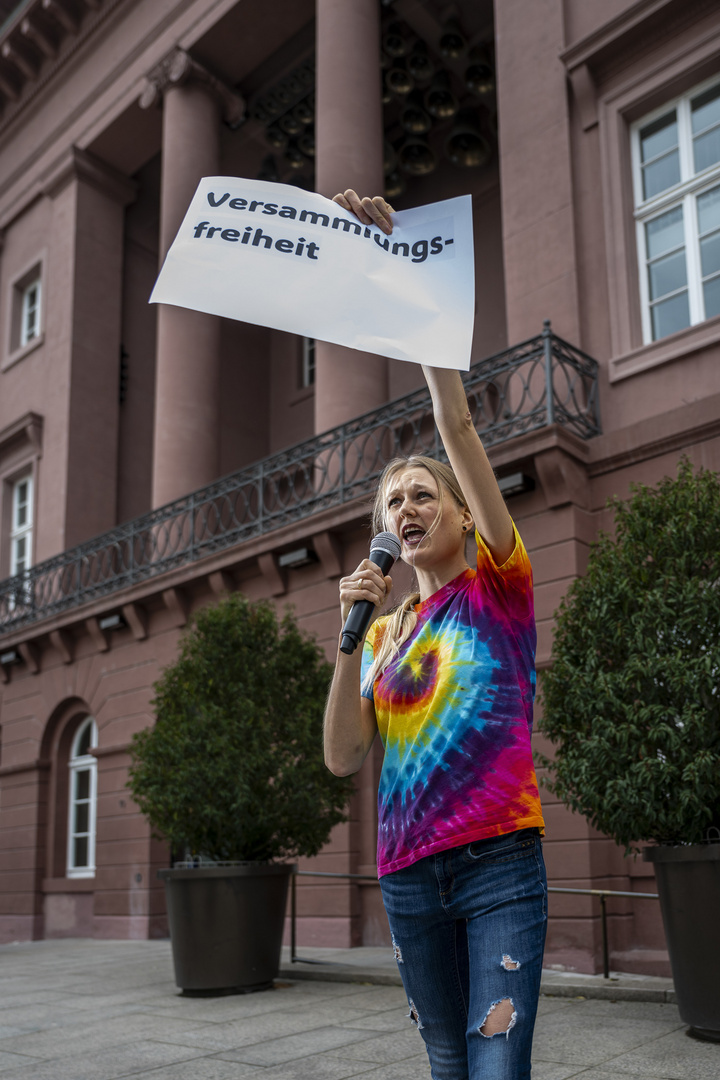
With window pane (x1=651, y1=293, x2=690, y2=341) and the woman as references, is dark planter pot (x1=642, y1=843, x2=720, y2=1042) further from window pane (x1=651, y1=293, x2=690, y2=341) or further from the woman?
window pane (x1=651, y1=293, x2=690, y2=341)

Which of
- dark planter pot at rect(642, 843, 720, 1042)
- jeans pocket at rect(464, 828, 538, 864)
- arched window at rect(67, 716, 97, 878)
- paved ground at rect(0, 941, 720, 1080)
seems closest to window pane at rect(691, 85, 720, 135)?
dark planter pot at rect(642, 843, 720, 1042)

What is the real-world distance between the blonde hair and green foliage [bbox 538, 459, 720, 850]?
3.87m

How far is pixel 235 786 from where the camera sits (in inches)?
345

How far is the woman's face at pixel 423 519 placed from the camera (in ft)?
8.59

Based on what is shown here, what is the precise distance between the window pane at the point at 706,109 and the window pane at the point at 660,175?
15.7 inches

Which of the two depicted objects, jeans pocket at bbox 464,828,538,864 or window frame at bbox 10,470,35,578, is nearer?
jeans pocket at bbox 464,828,538,864

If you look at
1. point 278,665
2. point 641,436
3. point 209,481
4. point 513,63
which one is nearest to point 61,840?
point 209,481

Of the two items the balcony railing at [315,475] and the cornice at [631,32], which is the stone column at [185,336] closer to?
the balcony railing at [315,475]

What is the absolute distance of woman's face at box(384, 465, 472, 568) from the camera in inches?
103

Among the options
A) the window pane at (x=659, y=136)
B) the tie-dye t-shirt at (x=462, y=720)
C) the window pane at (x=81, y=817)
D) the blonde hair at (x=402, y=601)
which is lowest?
the window pane at (x=81, y=817)

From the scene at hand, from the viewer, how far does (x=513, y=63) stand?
45.2 feet

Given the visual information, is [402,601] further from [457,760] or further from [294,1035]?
[294,1035]

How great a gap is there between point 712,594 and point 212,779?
14.6ft

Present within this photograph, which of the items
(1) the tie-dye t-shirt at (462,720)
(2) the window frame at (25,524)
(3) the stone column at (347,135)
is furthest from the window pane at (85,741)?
(1) the tie-dye t-shirt at (462,720)
